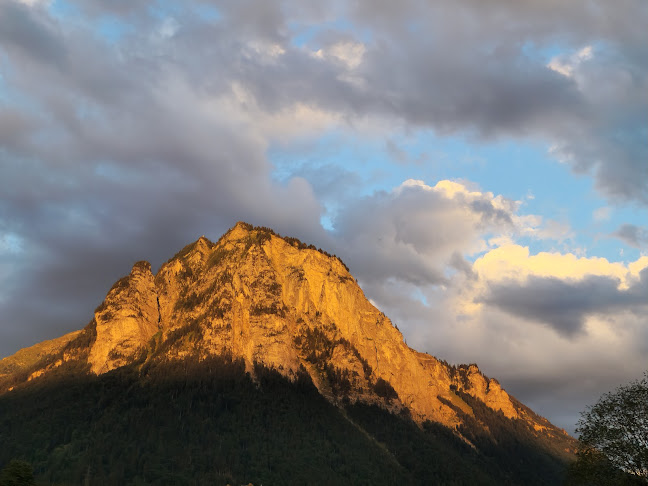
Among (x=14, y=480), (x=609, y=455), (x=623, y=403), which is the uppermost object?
(x=623, y=403)

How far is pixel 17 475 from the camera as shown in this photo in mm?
103562

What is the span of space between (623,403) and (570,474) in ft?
37.4

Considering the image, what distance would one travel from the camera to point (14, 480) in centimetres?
10106

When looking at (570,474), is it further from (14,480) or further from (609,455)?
(14,480)

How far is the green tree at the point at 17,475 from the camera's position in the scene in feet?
328

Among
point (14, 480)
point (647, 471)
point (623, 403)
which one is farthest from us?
point (14, 480)

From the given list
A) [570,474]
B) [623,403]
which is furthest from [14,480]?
[623,403]

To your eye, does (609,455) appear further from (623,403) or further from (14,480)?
(14,480)

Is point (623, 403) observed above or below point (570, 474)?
above

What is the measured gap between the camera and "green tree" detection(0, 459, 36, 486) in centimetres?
10007

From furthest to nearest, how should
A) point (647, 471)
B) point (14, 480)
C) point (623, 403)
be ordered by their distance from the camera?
point (14, 480) < point (623, 403) < point (647, 471)

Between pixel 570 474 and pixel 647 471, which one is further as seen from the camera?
pixel 570 474

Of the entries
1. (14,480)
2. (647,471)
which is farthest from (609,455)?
(14,480)

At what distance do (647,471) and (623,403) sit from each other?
8.21m
